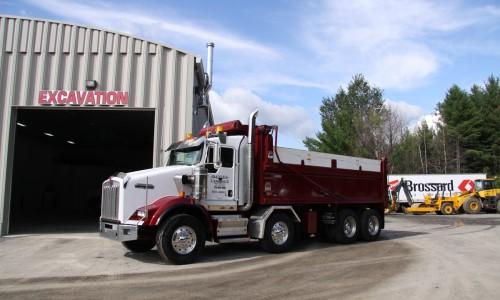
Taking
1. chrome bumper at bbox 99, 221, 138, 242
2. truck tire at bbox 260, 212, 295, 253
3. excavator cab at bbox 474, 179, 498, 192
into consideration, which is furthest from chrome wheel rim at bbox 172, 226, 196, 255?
excavator cab at bbox 474, 179, 498, 192

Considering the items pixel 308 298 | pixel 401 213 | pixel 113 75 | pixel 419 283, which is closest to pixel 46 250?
pixel 113 75

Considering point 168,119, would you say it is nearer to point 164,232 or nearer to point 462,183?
point 164,232

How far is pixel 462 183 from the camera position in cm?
3644

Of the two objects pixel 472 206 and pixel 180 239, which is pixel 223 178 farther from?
pixel 472 206

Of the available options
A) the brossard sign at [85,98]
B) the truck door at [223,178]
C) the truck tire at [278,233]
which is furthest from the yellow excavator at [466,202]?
the truck door at [223,178]

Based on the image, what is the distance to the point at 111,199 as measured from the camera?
35.4ft

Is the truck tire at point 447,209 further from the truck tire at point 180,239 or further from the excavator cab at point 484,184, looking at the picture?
the truck tire at point 180,239

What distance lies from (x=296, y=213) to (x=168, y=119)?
5.50 metres

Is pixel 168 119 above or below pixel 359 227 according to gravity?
above

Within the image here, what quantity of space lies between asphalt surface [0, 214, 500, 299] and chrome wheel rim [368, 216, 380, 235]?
4.19ft

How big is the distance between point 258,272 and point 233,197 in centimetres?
272

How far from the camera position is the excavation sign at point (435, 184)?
3628cm

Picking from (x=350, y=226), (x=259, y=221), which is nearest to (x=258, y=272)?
(x=259, y=221)

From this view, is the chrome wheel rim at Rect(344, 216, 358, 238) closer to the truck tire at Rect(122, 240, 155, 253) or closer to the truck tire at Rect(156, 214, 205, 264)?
the truck tire at Rect(156, 214, 205, 264)
